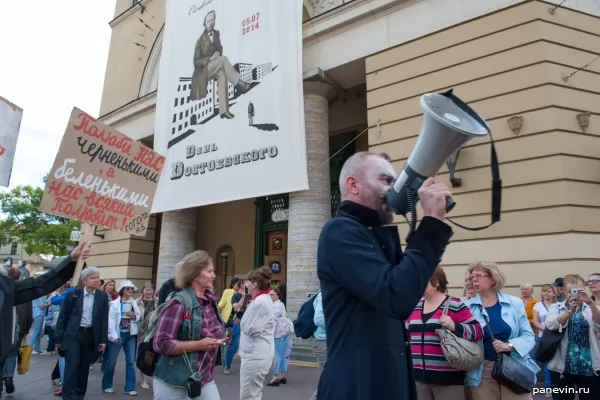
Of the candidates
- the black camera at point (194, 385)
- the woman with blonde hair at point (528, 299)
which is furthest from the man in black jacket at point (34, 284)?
the woman with blonde hair at point (528, 299)

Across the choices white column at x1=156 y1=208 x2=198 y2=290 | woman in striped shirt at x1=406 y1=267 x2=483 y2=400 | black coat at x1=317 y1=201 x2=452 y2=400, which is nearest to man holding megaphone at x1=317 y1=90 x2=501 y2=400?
black coat at x1=317 y1=201 x2=452 y2=400

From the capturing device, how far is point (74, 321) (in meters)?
6.54

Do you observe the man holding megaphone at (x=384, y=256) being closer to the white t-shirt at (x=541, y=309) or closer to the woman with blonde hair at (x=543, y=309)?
the woman with blonde hair at (x=543, y=309)

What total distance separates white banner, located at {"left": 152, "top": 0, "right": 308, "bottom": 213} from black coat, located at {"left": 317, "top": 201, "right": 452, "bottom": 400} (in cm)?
940

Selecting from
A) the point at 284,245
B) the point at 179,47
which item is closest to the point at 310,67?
the point at 179,47

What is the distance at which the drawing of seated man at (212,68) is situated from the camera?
13.2 metres

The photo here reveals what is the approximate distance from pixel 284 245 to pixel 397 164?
723cm

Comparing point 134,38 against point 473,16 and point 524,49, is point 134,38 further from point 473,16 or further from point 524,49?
point 524,49

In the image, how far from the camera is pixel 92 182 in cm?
468

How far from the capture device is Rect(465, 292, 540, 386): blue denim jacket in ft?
13.4

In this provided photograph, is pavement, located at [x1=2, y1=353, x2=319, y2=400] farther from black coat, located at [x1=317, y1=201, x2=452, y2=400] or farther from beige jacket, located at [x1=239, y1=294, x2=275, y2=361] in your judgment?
black coat, located at [x1=317, y1=201, x2=452, y2=400]

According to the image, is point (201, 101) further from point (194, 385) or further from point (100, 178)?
point (194, 385)

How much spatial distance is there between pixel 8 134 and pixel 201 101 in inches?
333

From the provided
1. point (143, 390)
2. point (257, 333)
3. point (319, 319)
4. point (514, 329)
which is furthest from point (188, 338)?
point (143, 390)
